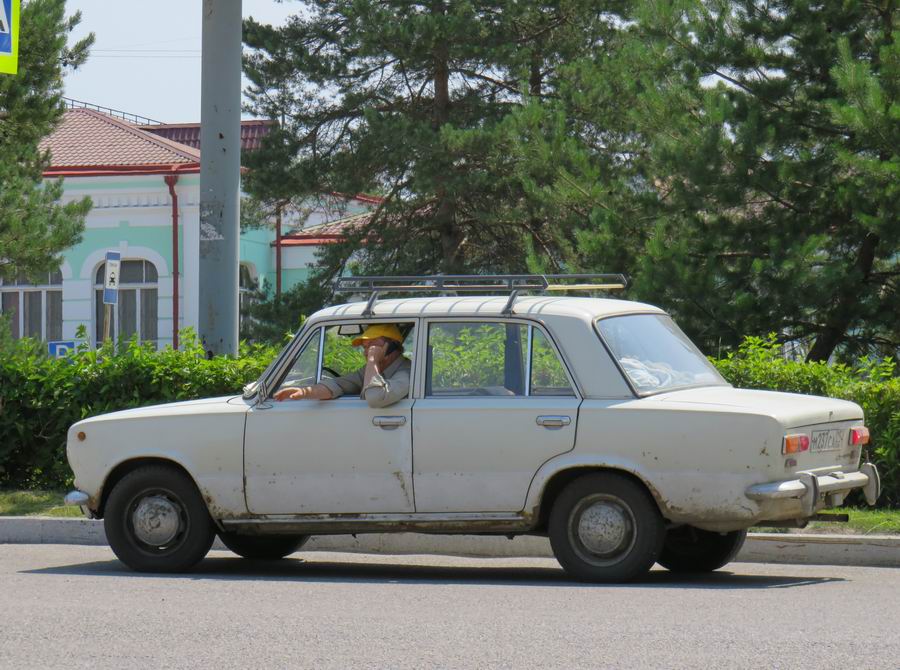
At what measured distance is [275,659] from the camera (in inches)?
247

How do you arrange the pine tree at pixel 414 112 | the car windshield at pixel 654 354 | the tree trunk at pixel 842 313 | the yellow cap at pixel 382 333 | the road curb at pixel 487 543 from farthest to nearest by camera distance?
the pine tree at pixel 414 112, the tree trunk at pixel 842 313, the road curb at pixel 487 543, the yellow cap at pixel 382 333, the car windshield at pixel 654 354

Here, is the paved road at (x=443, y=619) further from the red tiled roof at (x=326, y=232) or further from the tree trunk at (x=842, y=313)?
the red tiled roof at (x=326, y=232)

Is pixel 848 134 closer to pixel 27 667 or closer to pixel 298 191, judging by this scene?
pixel 27 667

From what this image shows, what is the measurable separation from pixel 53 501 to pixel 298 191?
19346 millimetres

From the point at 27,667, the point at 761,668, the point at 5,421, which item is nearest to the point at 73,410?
the point at 5,421

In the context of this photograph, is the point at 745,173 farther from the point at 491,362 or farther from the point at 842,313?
the point at 491,362

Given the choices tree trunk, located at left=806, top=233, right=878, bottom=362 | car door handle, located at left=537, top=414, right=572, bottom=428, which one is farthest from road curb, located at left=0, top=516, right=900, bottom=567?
tree trunk, located at left=806, top=233, right=878, bottom=362

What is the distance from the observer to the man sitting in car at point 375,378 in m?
9.22

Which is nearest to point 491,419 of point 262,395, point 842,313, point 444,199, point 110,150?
point 262,395

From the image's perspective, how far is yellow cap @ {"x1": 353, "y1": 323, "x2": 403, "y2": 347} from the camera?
9.52 meters

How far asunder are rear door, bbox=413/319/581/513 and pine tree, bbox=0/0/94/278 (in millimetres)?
16642

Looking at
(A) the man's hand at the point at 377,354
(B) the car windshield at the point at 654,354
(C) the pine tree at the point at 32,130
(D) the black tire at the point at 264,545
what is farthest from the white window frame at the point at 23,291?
(B) the car windshield at the point at 654,354

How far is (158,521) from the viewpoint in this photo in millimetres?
9672

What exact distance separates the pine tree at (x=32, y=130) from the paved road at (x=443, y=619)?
15.6 meters
